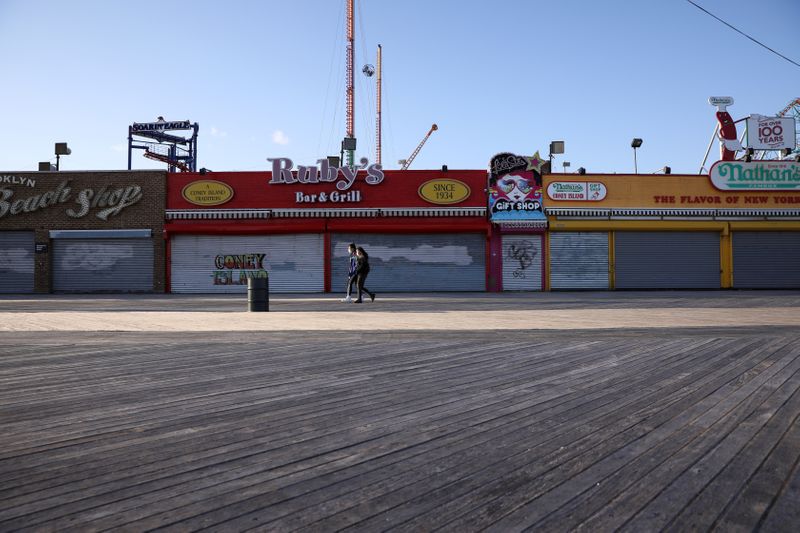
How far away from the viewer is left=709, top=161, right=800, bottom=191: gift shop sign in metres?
23.5

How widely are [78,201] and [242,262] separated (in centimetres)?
773

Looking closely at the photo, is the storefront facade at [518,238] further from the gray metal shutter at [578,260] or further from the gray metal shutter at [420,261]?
the gray metal shutter at [420,261]

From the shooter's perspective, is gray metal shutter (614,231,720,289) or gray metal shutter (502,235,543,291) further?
gray metal shutter (614,231,720,289)

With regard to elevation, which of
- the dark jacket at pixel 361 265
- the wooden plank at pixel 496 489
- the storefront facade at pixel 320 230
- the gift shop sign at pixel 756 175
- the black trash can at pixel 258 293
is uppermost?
the gift shop sign at pixel 756 175

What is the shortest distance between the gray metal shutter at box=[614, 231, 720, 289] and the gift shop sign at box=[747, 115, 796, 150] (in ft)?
24.1

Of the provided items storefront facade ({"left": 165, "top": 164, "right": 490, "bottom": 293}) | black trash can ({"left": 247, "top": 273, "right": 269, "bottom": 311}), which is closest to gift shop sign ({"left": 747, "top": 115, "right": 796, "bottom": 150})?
storefront facade ({"left": 165, "top": 164, "right": 490, "bottom": 293})

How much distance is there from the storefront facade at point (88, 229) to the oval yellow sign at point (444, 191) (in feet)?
38.0

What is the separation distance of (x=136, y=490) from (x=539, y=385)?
3235 millimetres

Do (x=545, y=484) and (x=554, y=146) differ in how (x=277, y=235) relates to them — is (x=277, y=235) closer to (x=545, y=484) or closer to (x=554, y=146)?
(x=554, y=146)

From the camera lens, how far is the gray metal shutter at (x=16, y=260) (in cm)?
2305

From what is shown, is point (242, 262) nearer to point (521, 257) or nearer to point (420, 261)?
point (420, 261)

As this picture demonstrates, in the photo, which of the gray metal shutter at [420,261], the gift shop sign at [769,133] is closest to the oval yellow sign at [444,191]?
the gray metal shutter at [420,261]

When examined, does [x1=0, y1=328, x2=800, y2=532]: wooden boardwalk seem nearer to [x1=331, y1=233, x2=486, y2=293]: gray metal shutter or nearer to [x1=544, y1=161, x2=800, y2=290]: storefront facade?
[x1=331, y1=233, x2=486, y2=293]: gray metal shutter

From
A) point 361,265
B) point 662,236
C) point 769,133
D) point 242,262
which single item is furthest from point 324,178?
point 769,133
